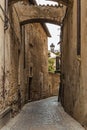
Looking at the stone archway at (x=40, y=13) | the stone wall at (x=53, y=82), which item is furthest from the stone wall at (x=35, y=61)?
the stone wall at (x=53, y=82)

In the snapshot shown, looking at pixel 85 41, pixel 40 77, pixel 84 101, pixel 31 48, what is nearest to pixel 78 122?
pixel 84 101

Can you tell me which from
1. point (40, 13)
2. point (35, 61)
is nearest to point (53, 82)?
point (35, 61)

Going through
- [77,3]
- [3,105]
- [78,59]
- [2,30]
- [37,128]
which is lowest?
[37,128]

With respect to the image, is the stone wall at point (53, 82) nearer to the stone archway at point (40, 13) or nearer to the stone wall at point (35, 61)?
the stone wall at point (35, 61)

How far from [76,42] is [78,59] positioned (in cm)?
85

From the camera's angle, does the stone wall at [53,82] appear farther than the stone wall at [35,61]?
Yes

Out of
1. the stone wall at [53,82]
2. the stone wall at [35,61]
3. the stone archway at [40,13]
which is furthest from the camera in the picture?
the stone wall at [53,82]

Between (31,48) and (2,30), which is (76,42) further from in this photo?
(31,48)

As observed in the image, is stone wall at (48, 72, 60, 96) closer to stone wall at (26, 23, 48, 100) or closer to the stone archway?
stone wall at (26, 23, 48, 100)

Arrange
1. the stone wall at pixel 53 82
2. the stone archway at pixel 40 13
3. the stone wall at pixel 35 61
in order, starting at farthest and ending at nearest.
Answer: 1. the stone wall at pixel 53 82
2. the stone wall at pixel 35 61
3. the stone archway at pixel 40 13

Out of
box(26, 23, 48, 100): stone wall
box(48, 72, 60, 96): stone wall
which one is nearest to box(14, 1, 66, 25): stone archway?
box(26, 23, 48, 100): stone wall

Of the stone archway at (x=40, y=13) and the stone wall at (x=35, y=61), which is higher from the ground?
the stone archway at (x=40, y=13)

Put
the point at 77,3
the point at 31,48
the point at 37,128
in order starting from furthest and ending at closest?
the point at 31,48, the point at 77,3, the point at 37,128

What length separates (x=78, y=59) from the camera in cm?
936
